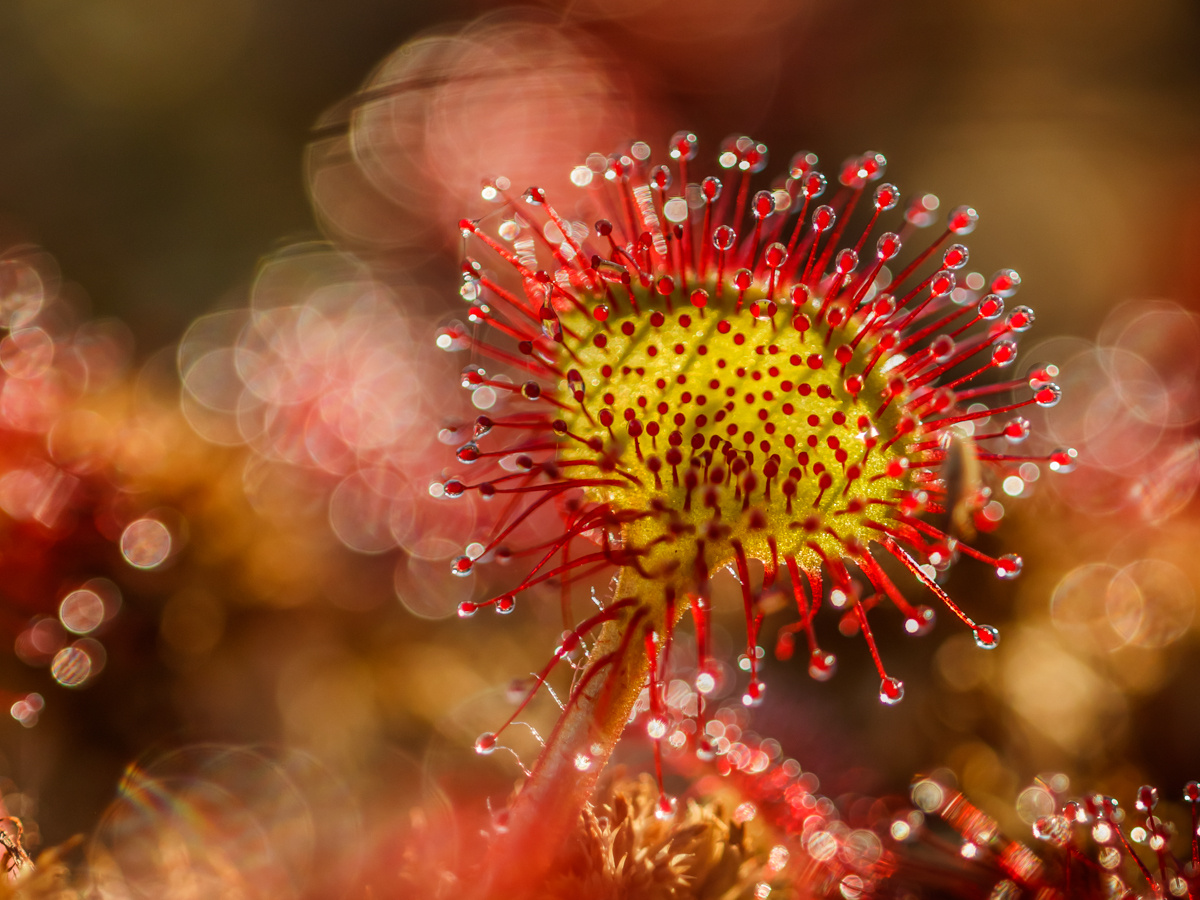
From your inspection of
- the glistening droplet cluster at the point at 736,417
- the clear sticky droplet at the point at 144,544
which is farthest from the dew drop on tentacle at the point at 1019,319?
the clear sticky droplet at the point at 144,544

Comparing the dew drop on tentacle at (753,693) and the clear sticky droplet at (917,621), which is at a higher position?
the clear sticky droplet at (917,621)

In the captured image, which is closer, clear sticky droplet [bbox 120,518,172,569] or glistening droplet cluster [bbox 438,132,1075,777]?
glistening droplet cluster [bbox 438,132,1075,777]

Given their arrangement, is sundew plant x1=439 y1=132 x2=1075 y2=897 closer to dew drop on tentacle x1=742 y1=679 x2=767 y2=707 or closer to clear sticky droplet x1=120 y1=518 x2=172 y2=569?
Result: dew drop on tentacle x1=742 y1=679 x2=767 y2=707

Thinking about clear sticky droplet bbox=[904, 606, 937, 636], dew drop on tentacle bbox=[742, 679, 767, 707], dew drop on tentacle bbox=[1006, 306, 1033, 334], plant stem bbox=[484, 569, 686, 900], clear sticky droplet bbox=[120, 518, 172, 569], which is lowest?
clear sticky droplet bbox=[120, 518, 172, 569]

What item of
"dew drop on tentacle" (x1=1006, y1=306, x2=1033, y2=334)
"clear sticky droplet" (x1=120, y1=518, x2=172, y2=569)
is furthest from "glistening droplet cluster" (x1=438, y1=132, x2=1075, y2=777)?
"clear sticky droplet" (x1=120, y1=518, x2=172, y2=569)

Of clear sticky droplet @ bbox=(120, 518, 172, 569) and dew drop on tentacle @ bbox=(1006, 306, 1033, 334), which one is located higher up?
dew drop on tentacle @ bbox=(1006, 306, 1033, 334)

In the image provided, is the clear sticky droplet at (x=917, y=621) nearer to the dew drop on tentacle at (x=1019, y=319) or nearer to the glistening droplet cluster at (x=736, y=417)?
the glistening droplet cluster at (x=736, y=417)
